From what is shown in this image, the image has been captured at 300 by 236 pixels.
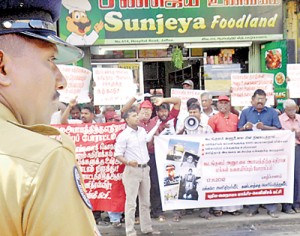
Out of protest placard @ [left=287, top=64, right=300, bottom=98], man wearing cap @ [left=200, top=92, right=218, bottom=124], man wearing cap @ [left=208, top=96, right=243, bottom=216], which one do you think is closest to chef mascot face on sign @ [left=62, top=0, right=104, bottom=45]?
man wearing cap @ [left=200, top=92, right=218, bottom=124]

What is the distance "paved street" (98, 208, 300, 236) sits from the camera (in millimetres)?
5934

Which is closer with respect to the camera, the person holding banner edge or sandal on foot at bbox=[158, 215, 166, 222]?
sandal on foot at bbox=[158, 215, 166, 222]

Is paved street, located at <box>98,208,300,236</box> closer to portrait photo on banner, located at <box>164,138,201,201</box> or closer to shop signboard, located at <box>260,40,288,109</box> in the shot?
portrait photo on banner, located at <box>164,138,201,201</box>

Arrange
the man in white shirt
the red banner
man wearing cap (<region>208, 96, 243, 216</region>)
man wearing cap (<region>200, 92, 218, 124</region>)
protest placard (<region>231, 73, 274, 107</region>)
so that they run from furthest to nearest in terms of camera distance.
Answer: protest placard (<region>231, 73, 274, 107</region>) < man wearing cap (<region>200, 92, 218, 124</region>) < man wearing cap (<region>208, 96, 243, 216</region>) < the red banner < the man in white shirt

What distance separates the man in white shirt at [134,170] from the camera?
580 centimetres

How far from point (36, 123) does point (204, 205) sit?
18.5 ft

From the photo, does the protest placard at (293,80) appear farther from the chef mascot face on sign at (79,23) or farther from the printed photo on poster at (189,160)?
the chef mascot face on sign at (79,23)

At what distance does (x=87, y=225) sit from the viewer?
2.88 feet

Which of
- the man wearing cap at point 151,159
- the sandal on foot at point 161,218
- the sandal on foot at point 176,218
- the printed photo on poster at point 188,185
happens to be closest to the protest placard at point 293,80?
the printed photo on poster at point 188,185

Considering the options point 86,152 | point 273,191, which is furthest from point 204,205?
point 86,152

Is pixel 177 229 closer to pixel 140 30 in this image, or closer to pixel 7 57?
pixel 140 30

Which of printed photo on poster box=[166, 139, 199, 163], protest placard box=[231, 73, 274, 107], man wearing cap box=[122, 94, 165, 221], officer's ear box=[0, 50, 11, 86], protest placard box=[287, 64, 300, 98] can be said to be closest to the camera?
officer's ear box=[0, 50, 11, 86]

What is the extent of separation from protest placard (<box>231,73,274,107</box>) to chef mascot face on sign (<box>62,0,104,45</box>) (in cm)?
347

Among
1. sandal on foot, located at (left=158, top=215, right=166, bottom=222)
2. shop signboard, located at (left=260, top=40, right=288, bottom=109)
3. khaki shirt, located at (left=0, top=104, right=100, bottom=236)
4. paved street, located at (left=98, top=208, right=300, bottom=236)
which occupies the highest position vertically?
shop signboard, located at (left=260, top=40, right=288, bottom=109)
